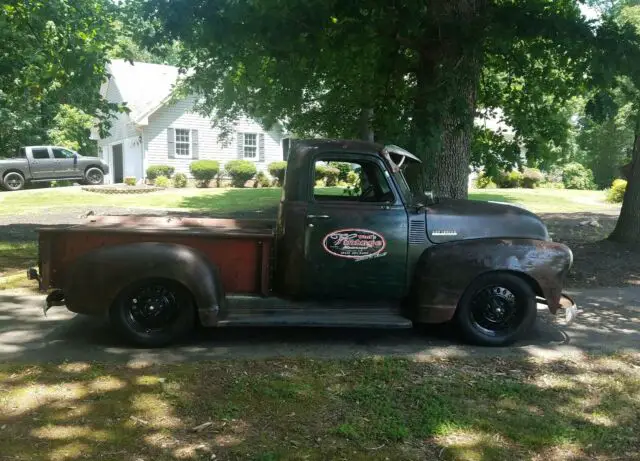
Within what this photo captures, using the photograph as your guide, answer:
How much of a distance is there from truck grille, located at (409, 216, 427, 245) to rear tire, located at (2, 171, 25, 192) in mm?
23699

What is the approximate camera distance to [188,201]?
1978 centimetres

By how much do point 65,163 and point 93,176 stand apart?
1.35m

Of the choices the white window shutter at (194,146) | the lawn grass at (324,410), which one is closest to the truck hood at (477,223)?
the lawn grass at (324,410)

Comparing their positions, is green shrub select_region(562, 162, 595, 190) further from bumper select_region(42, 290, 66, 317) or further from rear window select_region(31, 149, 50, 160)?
bumper select_region(42, 290, 66, 317)

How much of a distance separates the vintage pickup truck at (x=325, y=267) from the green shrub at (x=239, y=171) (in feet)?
76.1

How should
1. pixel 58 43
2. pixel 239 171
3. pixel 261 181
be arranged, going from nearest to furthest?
1. pixel 58 43
2. pixel 239 171
3. pixel 261 181

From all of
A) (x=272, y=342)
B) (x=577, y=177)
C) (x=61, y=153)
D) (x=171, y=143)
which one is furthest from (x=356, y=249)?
(x=577, y=177)

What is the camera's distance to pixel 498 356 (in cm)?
532

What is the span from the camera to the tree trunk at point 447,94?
7.34 metres

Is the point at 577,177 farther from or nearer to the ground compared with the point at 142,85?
nearer to the ground

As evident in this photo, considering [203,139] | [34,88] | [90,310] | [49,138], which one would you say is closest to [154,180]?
[203,139]

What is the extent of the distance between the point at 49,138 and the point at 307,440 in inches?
1196

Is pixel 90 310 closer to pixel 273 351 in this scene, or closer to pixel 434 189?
pixel 273 351

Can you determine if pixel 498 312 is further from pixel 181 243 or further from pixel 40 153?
pixel 40 153
